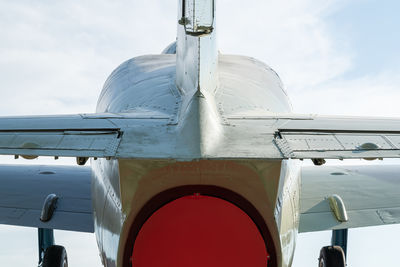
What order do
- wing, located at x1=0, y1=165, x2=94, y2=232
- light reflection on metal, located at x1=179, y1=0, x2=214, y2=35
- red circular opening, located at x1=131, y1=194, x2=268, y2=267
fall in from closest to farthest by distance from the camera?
light reflection on metal, located at x1=179, y1=0, x2=214, y2=35 < red circular opening, located at x1=131, y1=194, x2=268, y2=267 < wing, located at x1=0, y1=165, x2=94, y2=232

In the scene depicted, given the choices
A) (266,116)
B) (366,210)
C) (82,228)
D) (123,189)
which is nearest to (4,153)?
(123,189)

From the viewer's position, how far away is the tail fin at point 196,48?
4.69 metres

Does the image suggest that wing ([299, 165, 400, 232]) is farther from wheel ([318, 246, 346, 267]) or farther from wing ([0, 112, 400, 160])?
wing ([0, 112, 400, 160])

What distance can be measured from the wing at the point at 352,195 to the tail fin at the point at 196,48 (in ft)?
11.6

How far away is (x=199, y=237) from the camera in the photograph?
4.85 meters

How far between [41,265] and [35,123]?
4.68 meters

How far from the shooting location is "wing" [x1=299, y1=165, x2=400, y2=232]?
27.6ft

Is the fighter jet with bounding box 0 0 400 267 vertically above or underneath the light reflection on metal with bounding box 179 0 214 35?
underneath

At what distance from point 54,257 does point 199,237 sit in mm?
4583

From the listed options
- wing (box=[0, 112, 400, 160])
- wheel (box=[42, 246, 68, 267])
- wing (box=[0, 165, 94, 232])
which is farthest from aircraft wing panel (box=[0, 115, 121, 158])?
wheel (box=[42, 246, 68, 267])

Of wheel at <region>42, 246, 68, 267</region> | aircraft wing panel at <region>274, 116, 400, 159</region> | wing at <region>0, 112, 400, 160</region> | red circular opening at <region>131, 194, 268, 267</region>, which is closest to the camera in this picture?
wing at <region>0, 112, 400, 160</region>

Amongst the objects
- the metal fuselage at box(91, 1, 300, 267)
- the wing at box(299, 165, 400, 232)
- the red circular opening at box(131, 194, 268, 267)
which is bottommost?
the red circular opening at box(131, 194, 268, 267)

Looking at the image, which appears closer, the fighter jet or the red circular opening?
the fighter jet

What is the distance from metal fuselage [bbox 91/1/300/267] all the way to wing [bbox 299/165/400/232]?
96.6 inches
